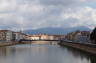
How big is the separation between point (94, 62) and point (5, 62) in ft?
40.2

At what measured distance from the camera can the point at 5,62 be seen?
34312 mm

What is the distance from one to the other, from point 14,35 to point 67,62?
14886cm

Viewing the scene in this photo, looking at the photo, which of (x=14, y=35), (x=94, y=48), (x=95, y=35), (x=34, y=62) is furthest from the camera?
(x=14, y=35)

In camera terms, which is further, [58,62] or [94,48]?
[94,48]

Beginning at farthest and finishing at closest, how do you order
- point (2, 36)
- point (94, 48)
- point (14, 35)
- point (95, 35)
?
point (14, 35), point (2, 36), point (95, 35), point (94, 48)

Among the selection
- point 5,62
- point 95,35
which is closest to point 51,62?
point 5,62

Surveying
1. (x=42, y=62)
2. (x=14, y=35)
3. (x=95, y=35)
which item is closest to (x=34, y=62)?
(x=42, y=62)

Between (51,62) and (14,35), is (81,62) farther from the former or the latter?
(14,35)

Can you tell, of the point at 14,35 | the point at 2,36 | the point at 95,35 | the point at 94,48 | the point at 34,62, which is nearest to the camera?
the point at 34,62

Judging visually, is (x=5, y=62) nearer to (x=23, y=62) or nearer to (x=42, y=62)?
(x=23, y=62)

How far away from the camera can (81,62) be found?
3531cm

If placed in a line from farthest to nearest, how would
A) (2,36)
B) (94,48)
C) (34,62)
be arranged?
1. (2,36)
2. (94,48)
3. (34,62)

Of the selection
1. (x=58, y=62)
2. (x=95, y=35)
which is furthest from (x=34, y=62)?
(x=95, y=35)

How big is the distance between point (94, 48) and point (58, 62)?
62.8ft
